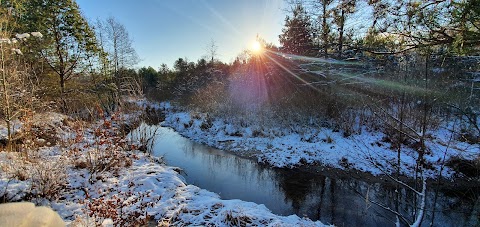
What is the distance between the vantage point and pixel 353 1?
2.28 meters

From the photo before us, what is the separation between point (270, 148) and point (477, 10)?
7.64 m

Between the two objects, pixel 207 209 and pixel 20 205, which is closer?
pixel 20 205

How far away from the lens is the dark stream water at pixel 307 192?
15.5 feet

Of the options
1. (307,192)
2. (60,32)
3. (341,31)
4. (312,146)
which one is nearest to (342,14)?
(341,31)

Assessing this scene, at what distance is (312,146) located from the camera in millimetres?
8562

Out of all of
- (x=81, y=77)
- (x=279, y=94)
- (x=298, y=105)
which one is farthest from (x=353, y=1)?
(x=81, y=77)

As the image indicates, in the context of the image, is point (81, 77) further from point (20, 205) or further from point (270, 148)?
point (20, 205)

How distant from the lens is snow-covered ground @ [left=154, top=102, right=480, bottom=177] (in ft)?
23.0

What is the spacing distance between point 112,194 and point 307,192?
423 centimetres

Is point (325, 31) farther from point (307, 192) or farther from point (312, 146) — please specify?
point (312, 146)

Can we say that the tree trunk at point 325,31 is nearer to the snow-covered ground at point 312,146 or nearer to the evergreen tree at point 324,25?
the evergreen tree at point 324,25

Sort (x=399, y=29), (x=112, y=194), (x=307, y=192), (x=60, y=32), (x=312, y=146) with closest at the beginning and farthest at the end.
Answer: (x=399, y=29) < (x=112, y=194) < (x=307, y=192) < (x=312, y=146) < (x=60, y=32)

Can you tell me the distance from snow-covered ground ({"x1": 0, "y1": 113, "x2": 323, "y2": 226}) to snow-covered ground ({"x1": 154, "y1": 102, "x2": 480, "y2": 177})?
3607mm

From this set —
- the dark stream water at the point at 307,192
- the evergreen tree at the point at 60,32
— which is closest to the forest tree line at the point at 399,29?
the dark stream water at the point at 307,192
